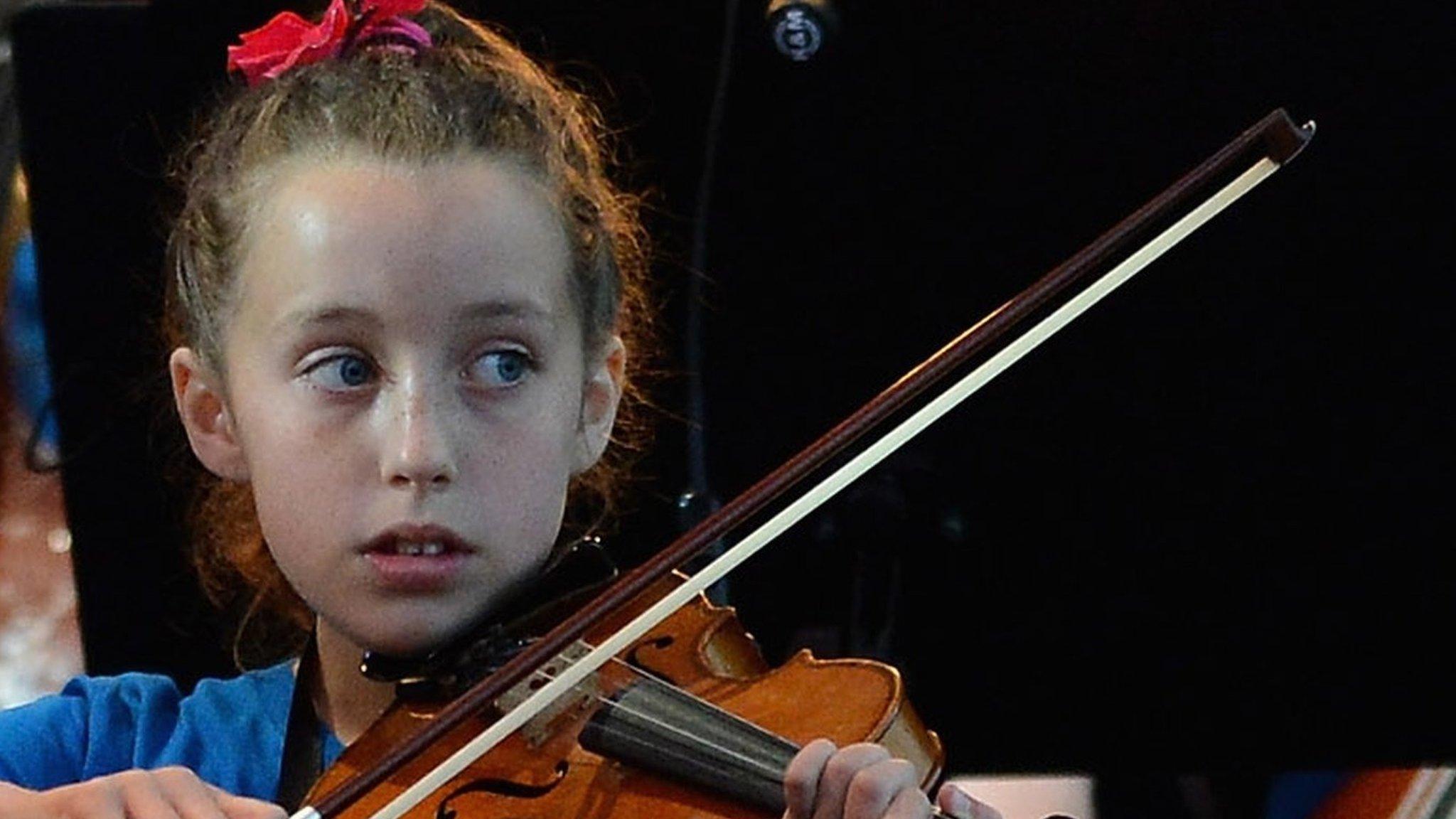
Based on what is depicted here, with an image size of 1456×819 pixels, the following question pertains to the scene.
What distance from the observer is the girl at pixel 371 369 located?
3.49 feet

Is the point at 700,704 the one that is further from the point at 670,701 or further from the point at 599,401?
the point at 599,401

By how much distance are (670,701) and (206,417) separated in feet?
0.91

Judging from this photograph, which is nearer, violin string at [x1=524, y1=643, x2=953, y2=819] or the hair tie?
violin string at [x1=524, y1=643, x2=953, y2=819]

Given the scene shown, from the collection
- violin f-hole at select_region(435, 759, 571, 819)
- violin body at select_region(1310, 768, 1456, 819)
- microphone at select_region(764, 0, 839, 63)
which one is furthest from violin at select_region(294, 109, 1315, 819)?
violin body at select_region(1310, 768, 1456, 819)

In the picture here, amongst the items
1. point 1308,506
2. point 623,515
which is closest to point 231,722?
point 623,515

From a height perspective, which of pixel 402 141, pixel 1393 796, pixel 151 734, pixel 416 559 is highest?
pixel 402 141

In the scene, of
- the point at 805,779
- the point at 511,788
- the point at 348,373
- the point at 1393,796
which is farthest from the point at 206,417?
the point at 1393,796

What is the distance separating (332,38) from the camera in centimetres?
118

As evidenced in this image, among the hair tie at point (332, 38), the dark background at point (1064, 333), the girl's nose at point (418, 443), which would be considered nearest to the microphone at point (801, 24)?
the dark background at point (1064, 333)

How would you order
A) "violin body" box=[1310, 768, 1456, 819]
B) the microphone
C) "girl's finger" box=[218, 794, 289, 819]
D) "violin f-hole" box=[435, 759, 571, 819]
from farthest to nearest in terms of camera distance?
"violin body" box=[1310, 768, 1456, 819] < the microphone < "violin f-hole" box=[435, 759, 571, 819] < "girl's finger" box=[218, 794, 289, 819]

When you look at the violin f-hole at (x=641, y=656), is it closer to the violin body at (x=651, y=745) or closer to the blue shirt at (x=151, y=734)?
the violin body at (x=651, y=745)

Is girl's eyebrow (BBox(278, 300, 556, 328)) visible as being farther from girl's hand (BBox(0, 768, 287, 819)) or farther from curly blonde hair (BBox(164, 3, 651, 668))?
girl's hand (BBox(0, 768, 287, 819))

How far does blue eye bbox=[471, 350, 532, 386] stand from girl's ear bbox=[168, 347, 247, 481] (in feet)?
0.47

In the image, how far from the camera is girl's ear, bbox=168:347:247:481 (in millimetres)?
1174
